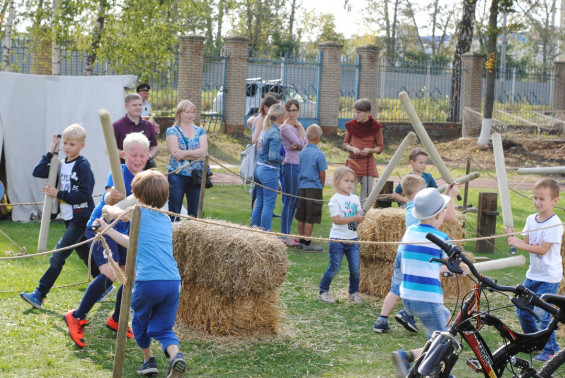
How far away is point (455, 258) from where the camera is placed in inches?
165

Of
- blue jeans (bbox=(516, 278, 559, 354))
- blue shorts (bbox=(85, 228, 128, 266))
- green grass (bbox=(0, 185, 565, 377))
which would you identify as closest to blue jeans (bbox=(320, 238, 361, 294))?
green grass (bbox=(0, 185, 565, 377))

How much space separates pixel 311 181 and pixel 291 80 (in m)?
16.8

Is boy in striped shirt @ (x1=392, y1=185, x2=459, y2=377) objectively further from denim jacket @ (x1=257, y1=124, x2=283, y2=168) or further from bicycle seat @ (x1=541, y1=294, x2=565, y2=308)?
denim jacket @ (x1=257, y1=124, x2=283, y2=168)

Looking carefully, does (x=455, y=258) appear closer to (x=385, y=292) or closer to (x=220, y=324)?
(x=220, y=324)

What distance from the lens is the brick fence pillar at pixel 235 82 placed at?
24719mm

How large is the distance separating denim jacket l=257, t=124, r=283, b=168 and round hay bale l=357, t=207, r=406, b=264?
6.92ft

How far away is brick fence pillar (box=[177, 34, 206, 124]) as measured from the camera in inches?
952

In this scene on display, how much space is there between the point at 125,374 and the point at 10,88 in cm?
770

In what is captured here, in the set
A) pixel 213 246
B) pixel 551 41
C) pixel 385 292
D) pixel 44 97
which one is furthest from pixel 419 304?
pixel 551 41

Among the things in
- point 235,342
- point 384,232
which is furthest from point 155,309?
point 384,232

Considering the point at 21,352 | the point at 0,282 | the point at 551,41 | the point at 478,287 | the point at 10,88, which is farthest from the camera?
the point at 551,41

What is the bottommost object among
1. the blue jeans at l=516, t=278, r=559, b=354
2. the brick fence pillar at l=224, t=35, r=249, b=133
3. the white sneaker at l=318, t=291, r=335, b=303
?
the white sneaker at l=318, t=291, r=335, b=303

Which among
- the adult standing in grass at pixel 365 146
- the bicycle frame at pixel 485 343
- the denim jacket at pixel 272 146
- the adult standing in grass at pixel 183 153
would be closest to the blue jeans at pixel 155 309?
the bicycle frame at pixel 485 343

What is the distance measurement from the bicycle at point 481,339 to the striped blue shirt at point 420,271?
2.14ft
